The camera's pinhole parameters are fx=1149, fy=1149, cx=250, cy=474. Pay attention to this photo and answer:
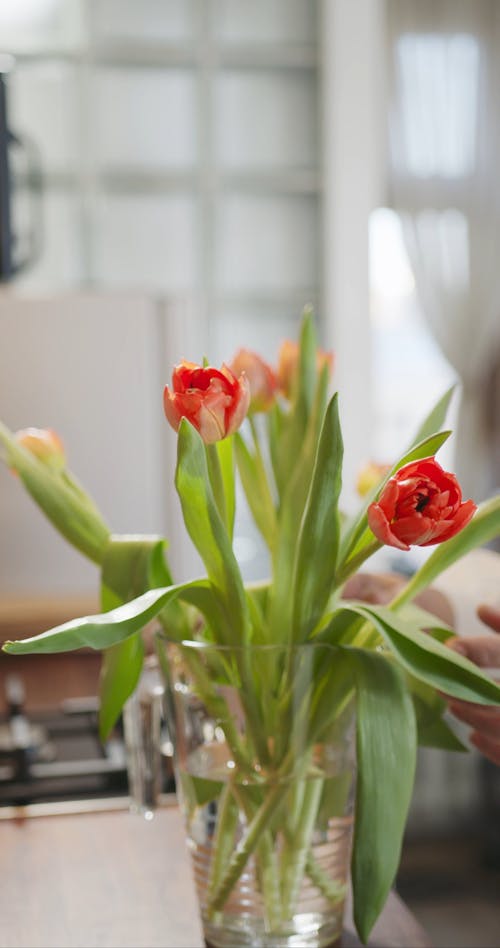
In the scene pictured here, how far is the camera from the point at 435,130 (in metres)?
3.62

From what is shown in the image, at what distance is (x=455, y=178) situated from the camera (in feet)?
12.0

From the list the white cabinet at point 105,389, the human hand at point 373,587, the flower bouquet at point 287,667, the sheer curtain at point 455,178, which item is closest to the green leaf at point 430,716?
the flower bouquet at point 287,667

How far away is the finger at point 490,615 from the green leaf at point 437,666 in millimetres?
168

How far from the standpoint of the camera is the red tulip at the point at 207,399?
1.66 feet

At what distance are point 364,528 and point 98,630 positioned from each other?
142mm

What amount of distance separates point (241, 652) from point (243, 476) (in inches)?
5.5

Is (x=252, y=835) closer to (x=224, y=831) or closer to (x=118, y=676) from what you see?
(x=224, y=831)

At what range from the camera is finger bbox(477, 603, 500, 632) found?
687 millimetres

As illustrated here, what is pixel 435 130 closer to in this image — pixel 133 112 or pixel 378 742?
pixel 133 112

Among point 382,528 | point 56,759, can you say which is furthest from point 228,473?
point 56,759

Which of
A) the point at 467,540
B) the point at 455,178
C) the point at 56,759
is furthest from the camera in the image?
the point at 455,178

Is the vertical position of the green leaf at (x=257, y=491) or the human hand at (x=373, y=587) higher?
the green leaf at (x=257, y=491)

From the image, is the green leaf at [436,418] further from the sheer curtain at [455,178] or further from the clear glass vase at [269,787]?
the sheer curtain at [455,178]

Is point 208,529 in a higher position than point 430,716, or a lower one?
higher
